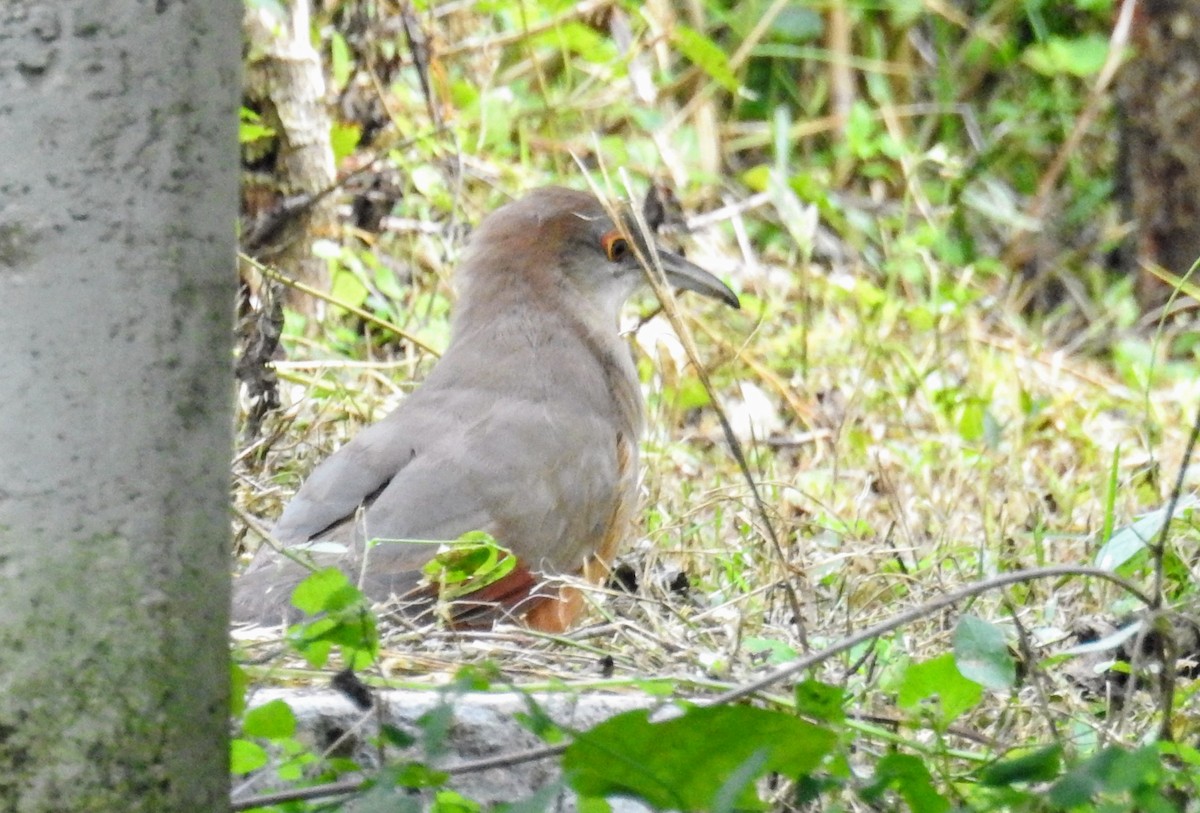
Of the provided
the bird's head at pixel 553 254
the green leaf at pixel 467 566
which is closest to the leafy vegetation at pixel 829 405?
the green leaf at pixel 467 566

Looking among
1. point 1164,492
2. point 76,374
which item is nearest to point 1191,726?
point 76,374

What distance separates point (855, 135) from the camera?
7852 mm

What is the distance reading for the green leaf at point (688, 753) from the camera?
1.99 meters

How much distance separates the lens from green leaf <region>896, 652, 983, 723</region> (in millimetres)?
2521

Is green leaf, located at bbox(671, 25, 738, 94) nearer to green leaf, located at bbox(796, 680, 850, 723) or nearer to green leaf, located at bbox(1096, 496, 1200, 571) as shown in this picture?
green leaf, located at bbox(1096, 496, 1200, 571)

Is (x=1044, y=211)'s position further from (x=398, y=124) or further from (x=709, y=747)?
(x=709, y=747)

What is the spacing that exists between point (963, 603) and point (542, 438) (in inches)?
39.7

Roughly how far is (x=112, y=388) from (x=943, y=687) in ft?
4.10

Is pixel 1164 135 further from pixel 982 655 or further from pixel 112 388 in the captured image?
pixel 112 388

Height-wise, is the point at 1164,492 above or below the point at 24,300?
below

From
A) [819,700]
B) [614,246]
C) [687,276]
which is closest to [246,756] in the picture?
[819,700]

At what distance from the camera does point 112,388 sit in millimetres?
1878

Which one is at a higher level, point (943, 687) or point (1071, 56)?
point (1071, 56)

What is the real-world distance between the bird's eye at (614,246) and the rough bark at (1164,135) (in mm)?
3596
